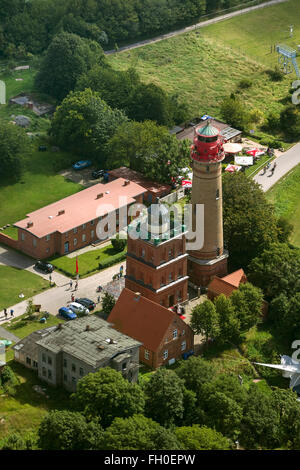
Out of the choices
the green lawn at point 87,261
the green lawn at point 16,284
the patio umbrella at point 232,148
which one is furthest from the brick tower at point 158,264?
the patio umbrella at point 232,148

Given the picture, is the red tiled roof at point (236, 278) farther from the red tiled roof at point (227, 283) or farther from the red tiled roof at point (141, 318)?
the red tiled roof at point (141, 318)

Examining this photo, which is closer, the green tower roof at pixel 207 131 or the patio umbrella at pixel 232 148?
the green tower roof at pixel 207 131

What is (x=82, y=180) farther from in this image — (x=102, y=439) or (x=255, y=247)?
(x=102, y=439)

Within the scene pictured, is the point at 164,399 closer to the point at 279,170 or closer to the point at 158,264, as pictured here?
the point at 158,264

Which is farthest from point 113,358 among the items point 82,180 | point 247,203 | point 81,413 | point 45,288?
point 82,180

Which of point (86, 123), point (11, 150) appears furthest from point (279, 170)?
point (11, 150)

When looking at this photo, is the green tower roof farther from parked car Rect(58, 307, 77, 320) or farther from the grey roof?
parked car Rect(58, 307, 77, 320)

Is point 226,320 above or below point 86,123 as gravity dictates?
below
